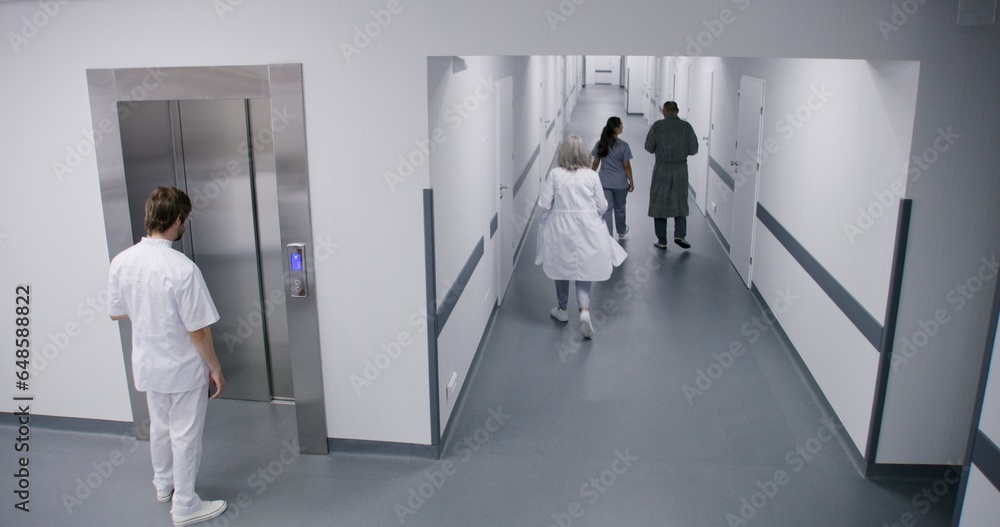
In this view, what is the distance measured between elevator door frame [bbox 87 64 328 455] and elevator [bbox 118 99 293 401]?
0.30ft

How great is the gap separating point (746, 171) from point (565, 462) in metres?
3.58

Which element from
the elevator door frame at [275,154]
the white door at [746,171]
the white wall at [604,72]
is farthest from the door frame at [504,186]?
the white wall at [604,72]

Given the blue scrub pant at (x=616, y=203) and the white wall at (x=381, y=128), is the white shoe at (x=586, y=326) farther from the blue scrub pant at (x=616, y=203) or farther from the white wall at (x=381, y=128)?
the blue scrub pant at (x=616, y=203)

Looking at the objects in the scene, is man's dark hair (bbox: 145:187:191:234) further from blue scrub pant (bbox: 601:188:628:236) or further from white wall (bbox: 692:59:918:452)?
blue scrub pant (bbox: 601:188:628:236)

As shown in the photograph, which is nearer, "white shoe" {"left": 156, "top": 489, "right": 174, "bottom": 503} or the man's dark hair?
the man's dark hair

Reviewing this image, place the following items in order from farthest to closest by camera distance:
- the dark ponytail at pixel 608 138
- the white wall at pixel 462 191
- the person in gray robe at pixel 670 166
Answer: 1. the person in gray robe at pixel 670 166
2. the dark ponytail at pixel 608 138
3. the white wall at pixel 462 191

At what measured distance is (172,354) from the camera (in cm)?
304

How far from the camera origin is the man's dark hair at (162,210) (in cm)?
296

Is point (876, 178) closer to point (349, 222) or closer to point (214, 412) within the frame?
point (349, 222)

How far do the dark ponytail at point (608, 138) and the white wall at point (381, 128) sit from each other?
3751 millimetres

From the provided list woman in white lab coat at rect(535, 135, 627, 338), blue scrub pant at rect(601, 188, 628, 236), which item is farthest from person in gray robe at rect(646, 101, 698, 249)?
woman in white lab coat at rect(535, 135, 627, 338)

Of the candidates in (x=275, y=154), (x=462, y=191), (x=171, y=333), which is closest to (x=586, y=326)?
(x=462, y=191)

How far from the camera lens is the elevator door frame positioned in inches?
129

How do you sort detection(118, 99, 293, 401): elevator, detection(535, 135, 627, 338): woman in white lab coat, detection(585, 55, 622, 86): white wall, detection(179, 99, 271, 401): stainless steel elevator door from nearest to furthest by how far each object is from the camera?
detection(118, 99, 293, 401): elevator → detection(179, 99, 271, 401): stainless steel elevator door → detection(535, 135, 627, 338): woman in white lab coat → detection(585, 55, 622, 86): white wall
